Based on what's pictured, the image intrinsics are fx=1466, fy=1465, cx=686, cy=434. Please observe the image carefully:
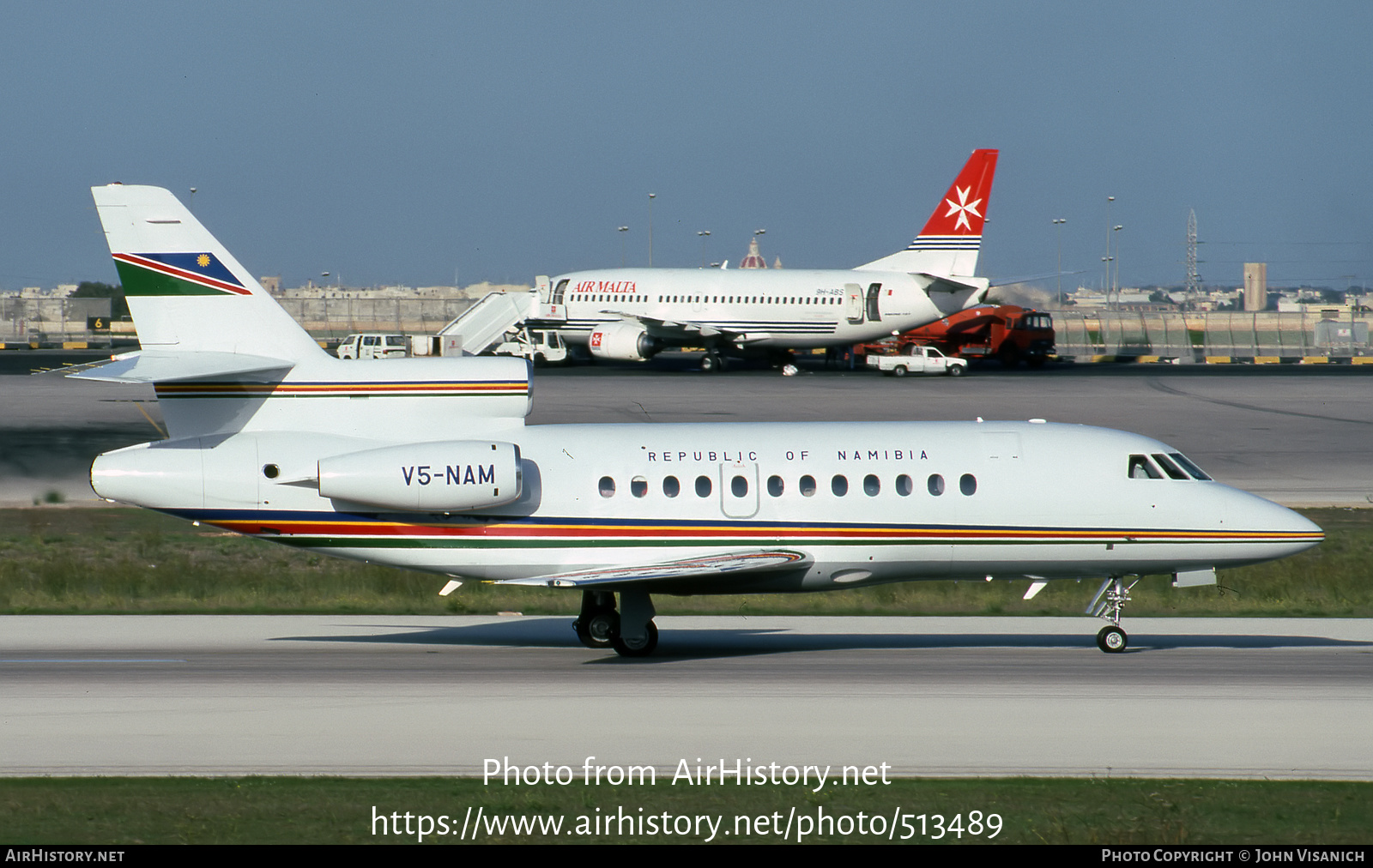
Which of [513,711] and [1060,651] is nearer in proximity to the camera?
[513,711]

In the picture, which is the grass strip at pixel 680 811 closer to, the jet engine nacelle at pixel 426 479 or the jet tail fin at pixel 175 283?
the jet engine nacelle at pixel 426 479

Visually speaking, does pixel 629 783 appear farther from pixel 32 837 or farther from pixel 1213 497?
pixel 1213 497

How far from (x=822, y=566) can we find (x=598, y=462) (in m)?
3.50

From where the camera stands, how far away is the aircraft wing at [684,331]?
2950 inches

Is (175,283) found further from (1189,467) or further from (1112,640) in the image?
(1189,467)

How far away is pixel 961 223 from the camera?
76.9 meters

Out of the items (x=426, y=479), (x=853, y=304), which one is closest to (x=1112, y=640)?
(x=426, y=479)

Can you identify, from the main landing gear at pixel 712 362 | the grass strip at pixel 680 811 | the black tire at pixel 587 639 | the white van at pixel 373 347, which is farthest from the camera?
the white van at pixel 373 347

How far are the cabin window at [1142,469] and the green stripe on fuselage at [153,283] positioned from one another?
13470mm

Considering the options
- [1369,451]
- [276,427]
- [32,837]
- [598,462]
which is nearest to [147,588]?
[276,427]

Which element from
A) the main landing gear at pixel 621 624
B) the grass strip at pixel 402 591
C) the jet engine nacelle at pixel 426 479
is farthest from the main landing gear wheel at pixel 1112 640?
the jet engine nacelle at pixel 426 479

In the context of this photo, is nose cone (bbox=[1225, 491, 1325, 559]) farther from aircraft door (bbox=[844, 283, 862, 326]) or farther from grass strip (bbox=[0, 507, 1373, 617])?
aircraft door (bbox=[844, 283, 862, 326])

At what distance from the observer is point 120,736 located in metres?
16.3
